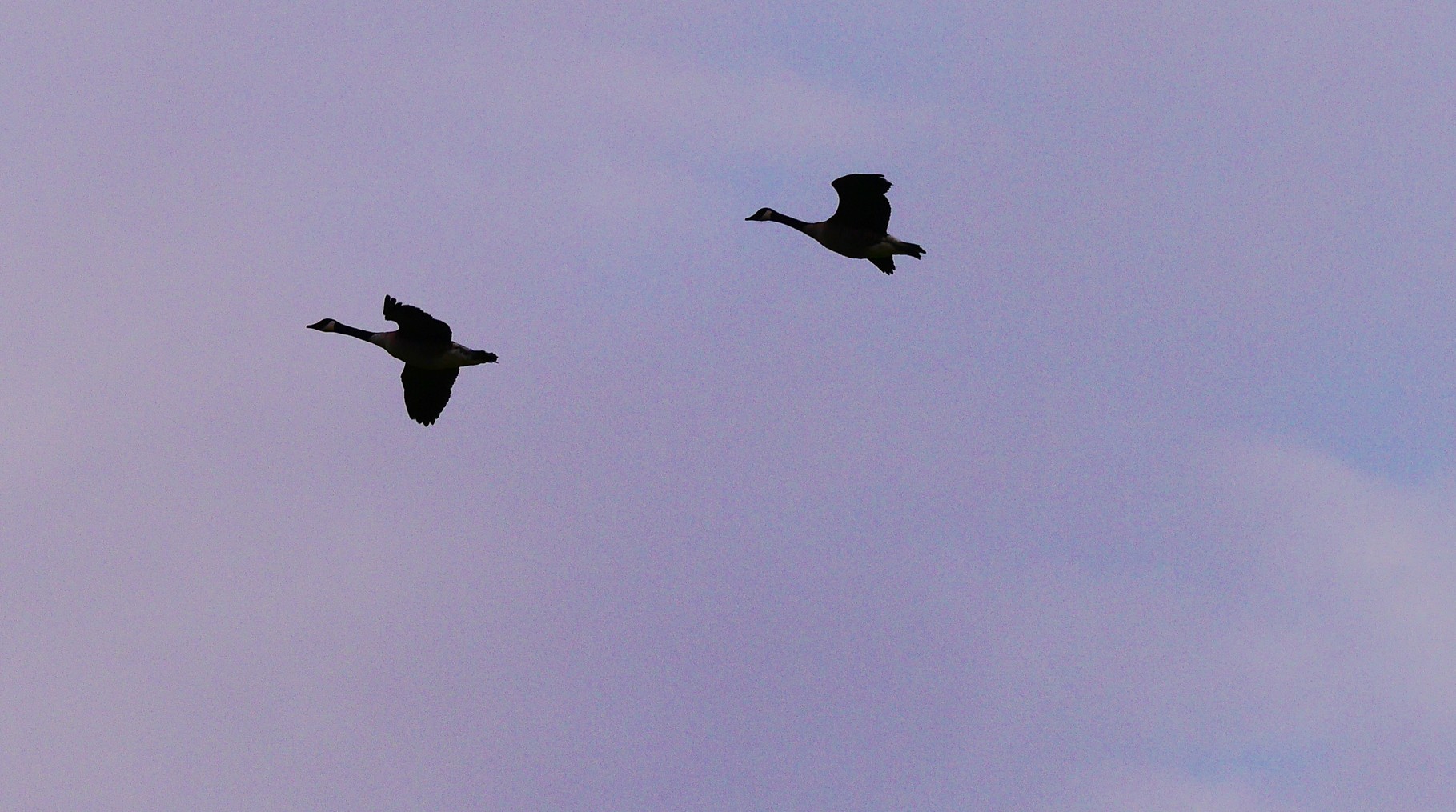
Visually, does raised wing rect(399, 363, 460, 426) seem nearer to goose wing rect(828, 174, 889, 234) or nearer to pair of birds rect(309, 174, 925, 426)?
pair of birds rect(309, 174, 925, 426)

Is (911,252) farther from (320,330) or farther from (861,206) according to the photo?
(320,330)

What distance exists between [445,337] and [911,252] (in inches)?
387

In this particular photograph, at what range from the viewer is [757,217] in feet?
150

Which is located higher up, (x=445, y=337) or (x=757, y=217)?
(x=757, y=217)

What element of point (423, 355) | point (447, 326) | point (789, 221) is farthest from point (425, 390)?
point (789, 221)

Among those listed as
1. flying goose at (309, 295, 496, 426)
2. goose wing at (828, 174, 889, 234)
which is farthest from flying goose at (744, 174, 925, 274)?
flying goose at (309, 295, 496, 426)

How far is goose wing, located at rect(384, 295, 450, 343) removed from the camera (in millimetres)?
37875

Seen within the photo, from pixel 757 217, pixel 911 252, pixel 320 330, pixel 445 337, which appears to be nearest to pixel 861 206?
pixel 911 252

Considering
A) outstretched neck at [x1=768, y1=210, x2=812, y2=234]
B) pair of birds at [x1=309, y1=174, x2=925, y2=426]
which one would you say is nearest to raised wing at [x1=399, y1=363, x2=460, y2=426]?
Answer: pair of birds at [x1=309, y1=174, x2=925, y2=426]

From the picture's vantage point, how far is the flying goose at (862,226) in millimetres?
40781

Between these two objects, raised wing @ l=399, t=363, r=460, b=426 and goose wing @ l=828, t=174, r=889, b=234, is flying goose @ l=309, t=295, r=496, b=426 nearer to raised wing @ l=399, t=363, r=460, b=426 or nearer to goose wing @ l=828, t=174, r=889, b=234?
raised wing @ l=399, t=363, r=460, b=426

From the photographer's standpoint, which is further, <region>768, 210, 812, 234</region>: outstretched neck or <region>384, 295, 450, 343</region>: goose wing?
<region>768, 210, 812, 234</region>: outstretched neck

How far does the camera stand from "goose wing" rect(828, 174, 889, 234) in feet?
133

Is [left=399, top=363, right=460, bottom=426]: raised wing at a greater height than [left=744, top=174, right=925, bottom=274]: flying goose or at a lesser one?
lesser
